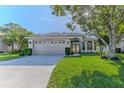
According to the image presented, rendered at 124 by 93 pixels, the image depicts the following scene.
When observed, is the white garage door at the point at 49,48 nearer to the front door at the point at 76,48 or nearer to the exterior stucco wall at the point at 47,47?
the exterior stucco wall at the point at 47,47

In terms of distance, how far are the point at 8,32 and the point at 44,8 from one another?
34.6 feet

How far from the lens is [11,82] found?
10250 millimetres

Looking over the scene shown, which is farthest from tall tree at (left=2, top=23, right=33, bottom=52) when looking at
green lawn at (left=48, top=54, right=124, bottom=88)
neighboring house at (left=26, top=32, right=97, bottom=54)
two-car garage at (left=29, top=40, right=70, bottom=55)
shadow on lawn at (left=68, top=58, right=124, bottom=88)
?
shadow on lawn at (left=68, top=58, right=124, bottom=88)

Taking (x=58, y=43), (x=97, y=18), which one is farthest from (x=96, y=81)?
(x=58, y=43)

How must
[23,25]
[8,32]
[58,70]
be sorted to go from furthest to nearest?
[8,32], [23,25], [58,70]

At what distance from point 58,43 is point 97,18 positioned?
299 inches

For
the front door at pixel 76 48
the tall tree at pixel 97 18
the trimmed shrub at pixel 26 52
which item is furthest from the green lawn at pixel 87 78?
the front door at pixel 76 48

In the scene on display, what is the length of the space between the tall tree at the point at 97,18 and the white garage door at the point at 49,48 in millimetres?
5827

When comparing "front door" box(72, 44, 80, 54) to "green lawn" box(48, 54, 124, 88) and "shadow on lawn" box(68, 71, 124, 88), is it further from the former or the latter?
"shadow on lawn" box(68, 71, 124, 88)

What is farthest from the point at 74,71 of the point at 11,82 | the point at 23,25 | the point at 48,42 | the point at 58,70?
the point at 48,42

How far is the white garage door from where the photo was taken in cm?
2433

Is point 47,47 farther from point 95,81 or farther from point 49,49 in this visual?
point 95,81

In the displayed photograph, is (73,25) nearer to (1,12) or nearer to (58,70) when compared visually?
(1,12)

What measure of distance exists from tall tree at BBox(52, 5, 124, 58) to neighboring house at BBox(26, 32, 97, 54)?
5.92 meters
